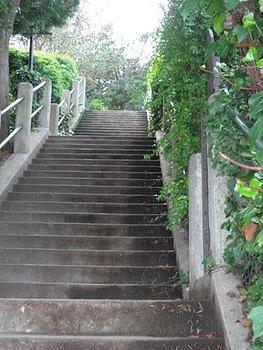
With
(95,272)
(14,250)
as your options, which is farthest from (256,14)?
(14,250)

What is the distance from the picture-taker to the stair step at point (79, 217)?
568 centimetres

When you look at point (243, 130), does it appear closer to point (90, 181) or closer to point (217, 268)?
point (217, 268)

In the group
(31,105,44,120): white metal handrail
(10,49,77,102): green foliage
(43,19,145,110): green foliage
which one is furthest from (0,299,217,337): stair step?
(43,19,145,110): green foliage

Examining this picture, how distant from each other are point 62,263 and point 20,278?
1.41ft

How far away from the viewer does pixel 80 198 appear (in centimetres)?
627

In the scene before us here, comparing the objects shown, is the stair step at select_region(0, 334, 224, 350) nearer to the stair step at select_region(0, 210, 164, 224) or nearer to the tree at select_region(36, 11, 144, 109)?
the stair step at select_region(0, 210, 164, 224)

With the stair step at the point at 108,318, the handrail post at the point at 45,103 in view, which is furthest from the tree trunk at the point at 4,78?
the stair step at the point at 108,318

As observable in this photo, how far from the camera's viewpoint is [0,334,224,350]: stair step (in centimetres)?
273

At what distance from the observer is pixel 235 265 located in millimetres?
2939

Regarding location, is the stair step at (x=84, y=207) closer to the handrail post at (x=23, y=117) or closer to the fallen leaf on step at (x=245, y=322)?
the handrail post at (x=23, y=117)

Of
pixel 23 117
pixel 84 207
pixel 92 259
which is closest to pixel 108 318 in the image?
pixel 92 259

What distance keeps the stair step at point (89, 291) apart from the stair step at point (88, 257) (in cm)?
51

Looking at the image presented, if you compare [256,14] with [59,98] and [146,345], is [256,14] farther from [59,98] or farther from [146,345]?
[59,98]

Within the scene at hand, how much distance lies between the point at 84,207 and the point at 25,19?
439 centimetres
